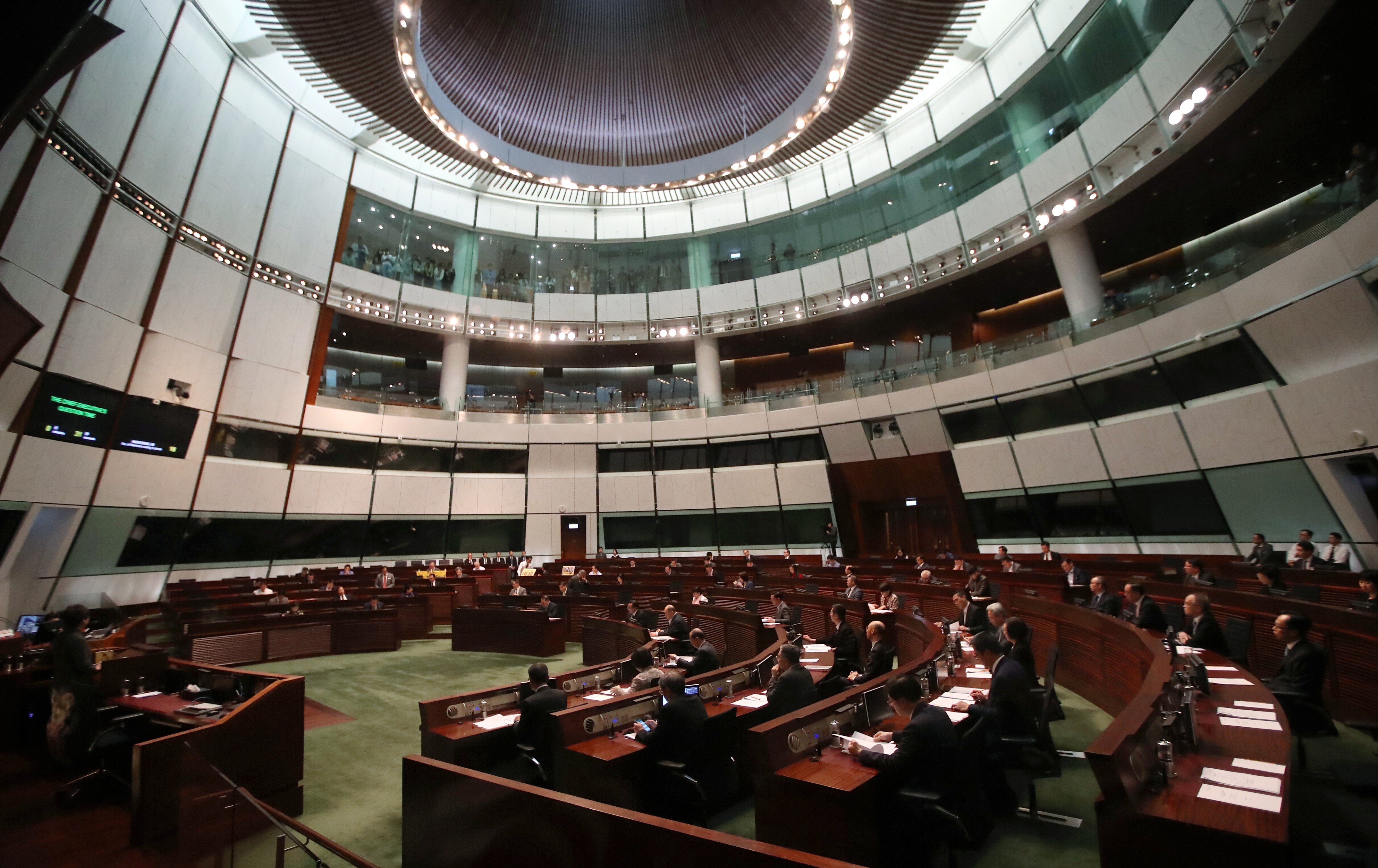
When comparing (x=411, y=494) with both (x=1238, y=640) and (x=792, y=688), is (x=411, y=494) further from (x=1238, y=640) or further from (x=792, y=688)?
(x=1238, y=640)

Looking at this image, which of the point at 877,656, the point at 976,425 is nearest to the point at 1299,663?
the point at 877,656

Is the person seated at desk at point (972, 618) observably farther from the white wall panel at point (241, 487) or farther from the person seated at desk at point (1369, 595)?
the white wall panel at point (241, 487)

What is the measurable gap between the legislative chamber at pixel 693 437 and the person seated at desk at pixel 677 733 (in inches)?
2.3

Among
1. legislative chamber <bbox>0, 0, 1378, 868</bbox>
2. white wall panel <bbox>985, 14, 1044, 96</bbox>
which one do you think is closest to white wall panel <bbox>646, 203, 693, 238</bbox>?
legislative chamber <bbox>0, 0, 1378, 868</bbox>

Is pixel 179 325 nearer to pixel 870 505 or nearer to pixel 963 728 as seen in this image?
pixel 963 728

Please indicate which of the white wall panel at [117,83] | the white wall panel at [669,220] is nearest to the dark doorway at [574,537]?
the white wall panel at [669,220]

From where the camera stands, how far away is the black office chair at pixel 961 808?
2.83m

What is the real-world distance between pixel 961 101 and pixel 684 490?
14.5 metres

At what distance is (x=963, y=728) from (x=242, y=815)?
12.3 feet

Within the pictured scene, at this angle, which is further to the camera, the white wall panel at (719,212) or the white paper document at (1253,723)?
the white wall panel at (719,212)

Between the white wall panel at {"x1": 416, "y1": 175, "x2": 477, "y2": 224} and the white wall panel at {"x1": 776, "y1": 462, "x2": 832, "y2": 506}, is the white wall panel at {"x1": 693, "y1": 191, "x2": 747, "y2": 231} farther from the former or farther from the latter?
the white wall panel at {"x1": 776, "y1": 462, "x2": 832, "y2": 506}

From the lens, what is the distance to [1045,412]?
1347 cm

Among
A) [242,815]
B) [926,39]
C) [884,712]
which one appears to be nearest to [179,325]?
[242,815]

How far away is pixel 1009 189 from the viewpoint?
15.1m
